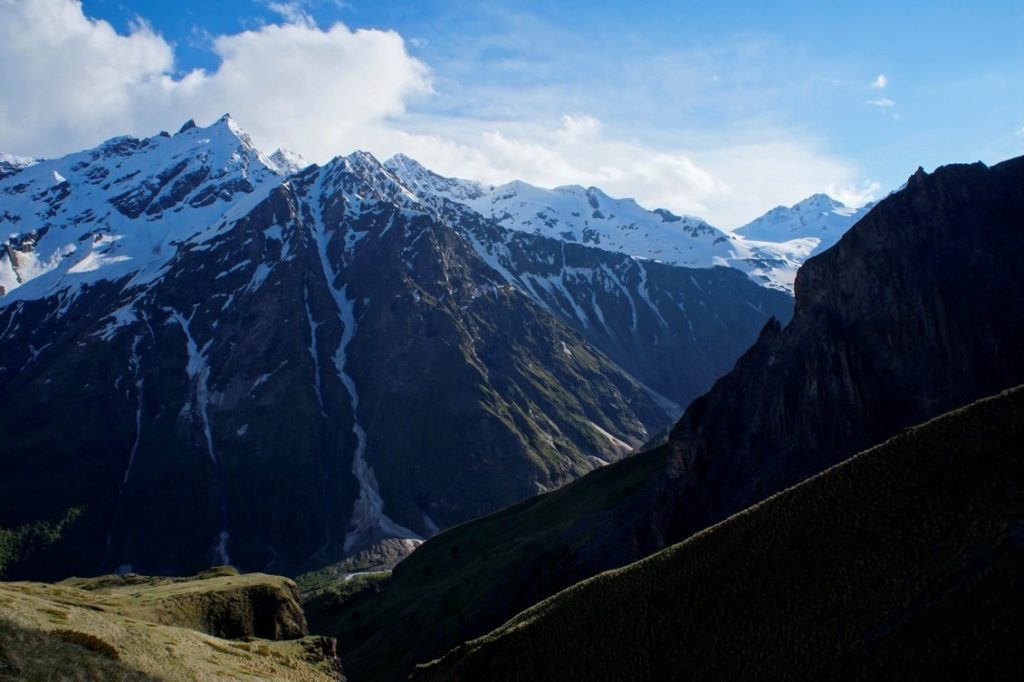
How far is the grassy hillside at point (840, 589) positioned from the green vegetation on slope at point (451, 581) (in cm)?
6425

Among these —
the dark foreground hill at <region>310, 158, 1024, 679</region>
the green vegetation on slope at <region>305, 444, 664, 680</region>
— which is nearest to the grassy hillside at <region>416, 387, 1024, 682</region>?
the dark foreground hill at <region>310, 158, 1024, 679</region>

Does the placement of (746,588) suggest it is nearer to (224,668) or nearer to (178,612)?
(224,668)

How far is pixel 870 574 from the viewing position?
42.2m

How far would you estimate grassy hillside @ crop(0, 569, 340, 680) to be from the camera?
49.1m

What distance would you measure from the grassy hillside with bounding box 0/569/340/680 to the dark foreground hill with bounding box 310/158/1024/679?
55.1 ft

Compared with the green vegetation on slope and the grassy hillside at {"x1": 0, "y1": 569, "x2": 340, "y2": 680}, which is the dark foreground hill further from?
the grassy hillside at {"x1": 0, "y1": 569, "x2": 340, "y2": 680}

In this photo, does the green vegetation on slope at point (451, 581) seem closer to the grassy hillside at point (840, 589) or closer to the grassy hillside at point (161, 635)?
the grassy hillside at point (161, 635)

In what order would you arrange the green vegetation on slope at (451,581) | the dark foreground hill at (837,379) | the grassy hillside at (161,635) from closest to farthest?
the grassy hillside at (161,635), the dark foreground hill at (837,379), the green vegetation on slope at (451,581)

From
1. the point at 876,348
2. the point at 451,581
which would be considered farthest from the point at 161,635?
the point at 876,348

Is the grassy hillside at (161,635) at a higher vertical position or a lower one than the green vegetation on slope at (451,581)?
higher

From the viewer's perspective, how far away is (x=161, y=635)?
6688 centimetres

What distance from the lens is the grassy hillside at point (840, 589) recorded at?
37.0 meters

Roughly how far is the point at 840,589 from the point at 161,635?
55035 mm

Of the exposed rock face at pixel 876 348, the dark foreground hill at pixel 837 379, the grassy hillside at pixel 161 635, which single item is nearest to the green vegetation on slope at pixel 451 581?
the dark foreground hill at pixel 837 379
